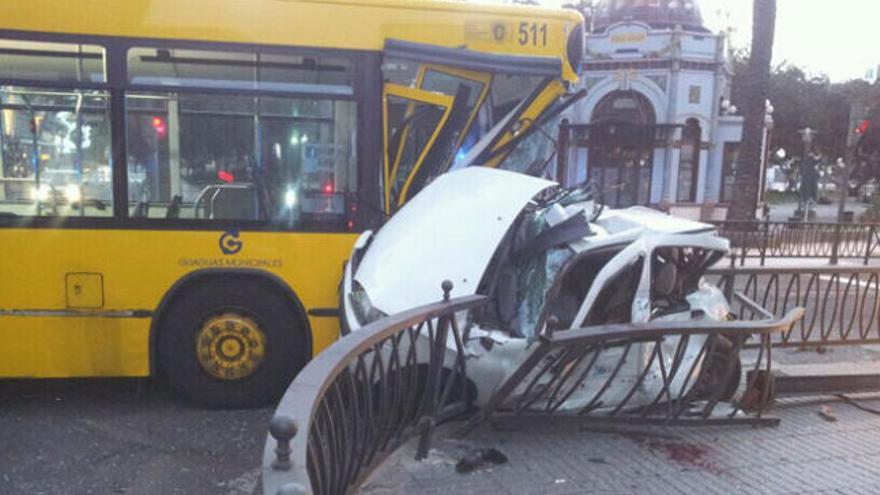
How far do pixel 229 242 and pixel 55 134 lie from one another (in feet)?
4.88

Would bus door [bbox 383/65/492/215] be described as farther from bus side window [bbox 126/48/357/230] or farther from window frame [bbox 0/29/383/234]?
bus side window [bbox 126/48/357/230]

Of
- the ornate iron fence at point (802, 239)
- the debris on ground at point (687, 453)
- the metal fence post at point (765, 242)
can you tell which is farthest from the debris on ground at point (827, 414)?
the metal fence post at point (765, 242)

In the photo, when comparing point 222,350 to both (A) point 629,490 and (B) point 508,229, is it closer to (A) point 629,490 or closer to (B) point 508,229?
(B) point 508,229

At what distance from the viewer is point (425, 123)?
5504 millimetres

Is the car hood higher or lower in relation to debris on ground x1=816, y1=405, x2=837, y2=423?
higher

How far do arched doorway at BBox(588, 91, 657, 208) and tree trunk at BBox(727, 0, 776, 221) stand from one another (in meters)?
11.6

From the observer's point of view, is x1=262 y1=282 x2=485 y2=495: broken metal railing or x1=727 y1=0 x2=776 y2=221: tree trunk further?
x1=727 y1=0 x2=776 y2=221: tree trunk

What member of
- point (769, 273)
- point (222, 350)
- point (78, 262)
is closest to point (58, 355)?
point (78, 262)

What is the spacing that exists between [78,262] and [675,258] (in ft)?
15.1

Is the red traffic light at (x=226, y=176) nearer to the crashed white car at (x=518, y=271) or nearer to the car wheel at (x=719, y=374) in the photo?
the crashed white car at (x=518, y=271)

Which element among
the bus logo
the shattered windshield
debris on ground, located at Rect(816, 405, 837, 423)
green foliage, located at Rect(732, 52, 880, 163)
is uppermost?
green foliage, located at Rect(732, 52, 880, 163)

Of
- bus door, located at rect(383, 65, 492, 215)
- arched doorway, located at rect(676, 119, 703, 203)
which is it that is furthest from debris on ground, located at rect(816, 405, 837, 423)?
arched doorway, located at rect(676, 119, 703, 203)

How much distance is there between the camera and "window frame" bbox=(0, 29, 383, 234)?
4918mm

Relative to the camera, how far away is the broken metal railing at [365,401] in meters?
1.89
